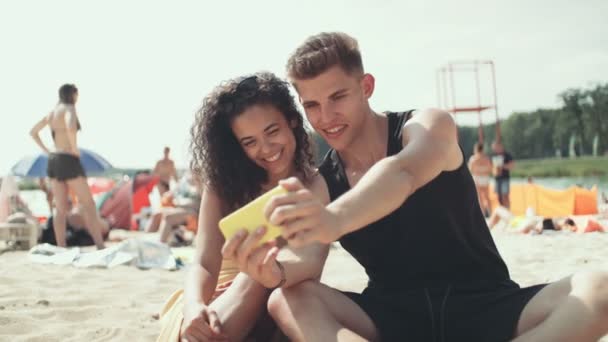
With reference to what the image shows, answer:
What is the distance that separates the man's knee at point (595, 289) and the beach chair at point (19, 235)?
5.90m

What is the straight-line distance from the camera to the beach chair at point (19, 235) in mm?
6035

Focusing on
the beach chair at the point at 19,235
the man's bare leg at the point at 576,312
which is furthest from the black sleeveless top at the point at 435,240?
the beach chair at the point at 19,235

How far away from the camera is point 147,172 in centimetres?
1165

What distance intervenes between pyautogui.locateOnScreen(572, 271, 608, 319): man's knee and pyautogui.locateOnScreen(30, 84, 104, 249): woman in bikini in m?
4.97

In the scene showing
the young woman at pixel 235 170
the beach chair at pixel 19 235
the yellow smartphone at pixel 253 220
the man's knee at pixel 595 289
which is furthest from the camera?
the beach chair at pixel 19 235

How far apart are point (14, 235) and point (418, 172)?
576cm

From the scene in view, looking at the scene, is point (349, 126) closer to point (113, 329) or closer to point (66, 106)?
point (113, 329)

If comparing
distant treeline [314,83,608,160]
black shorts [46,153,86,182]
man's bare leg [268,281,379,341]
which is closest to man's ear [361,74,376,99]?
man's bare leg [268,281,379,341]

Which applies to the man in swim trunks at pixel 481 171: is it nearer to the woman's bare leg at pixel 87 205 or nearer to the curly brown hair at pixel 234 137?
the woman's bare leg at pixel 87 205

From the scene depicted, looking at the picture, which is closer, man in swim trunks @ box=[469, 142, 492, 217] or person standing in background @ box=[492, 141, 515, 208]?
person standing in background @ box=[492, 141, 515, 208]

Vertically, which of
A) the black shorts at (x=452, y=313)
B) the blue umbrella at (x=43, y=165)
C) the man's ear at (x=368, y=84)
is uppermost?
the man's ear at (x=368, y=84)

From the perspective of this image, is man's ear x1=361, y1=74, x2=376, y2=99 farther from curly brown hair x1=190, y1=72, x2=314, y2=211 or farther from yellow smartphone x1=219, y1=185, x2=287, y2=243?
yellow smartphone x1=219, y1=185, x2=287, y2=243

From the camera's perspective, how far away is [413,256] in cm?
182

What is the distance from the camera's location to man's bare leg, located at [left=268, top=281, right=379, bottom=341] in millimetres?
1648
